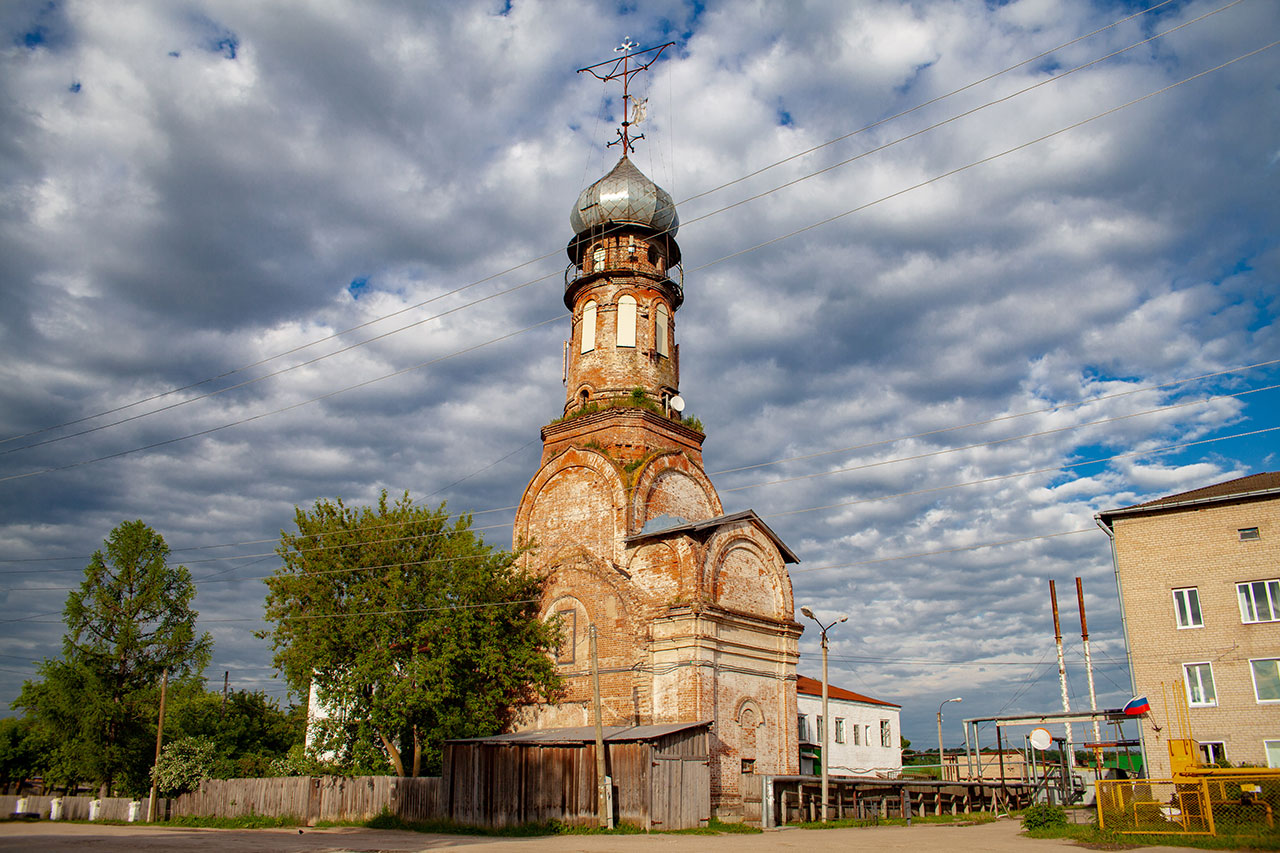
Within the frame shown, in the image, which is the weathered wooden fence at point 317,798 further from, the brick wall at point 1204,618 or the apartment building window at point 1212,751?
the apartment building window at point 1212,751

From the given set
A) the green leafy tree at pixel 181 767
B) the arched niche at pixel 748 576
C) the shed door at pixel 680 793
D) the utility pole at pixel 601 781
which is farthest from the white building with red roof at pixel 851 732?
the green leafy tree at pixel 181 767

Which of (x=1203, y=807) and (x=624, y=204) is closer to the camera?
(x=1203, y=807)

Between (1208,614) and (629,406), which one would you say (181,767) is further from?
(1208,614)

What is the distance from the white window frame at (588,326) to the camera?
31.2 m

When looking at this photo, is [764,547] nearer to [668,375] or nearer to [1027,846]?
[668,375]

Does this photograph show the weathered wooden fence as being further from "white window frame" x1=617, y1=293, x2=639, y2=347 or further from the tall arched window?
"white window frame" x1=617, y1=293, x2=639, y2=347

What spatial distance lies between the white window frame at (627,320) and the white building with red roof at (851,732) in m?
19.5

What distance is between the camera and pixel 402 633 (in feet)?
82.2

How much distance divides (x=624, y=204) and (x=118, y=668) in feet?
91.5

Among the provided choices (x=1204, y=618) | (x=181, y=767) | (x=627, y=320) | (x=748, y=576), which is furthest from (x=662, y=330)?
(x=181, y=767)

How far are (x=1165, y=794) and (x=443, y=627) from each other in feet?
69.4

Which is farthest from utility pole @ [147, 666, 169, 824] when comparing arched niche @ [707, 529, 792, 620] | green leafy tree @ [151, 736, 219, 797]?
arched niche @ [707, 529, 792, 620]

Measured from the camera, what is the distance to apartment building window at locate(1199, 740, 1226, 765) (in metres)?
23.1

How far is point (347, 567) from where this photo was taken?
25734mm
